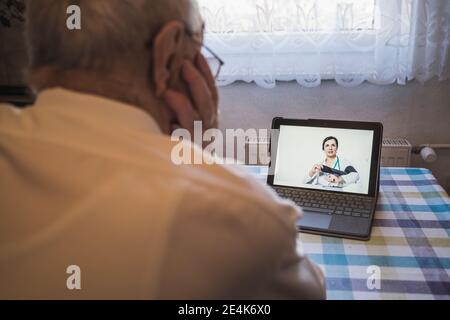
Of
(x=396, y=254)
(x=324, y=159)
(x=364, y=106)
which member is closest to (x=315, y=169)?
(x=324, y=159)

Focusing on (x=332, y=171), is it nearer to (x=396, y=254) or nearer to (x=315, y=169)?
(x=315, y=169)

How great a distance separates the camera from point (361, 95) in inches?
58.4

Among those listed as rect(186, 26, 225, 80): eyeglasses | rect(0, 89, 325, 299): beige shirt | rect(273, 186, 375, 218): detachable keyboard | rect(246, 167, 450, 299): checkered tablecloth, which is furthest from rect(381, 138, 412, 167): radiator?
rect(0, 89, 325, 299): beige shirt

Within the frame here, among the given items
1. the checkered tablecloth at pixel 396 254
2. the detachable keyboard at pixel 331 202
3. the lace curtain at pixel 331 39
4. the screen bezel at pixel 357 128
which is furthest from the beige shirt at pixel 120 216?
the lace curtain at pixel 331 39

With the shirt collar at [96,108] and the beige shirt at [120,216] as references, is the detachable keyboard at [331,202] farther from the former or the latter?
the shirt collar at [96,108]

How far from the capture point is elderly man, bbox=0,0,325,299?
0.39 meters

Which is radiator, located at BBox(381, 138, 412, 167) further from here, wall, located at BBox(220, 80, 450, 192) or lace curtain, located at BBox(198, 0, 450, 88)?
lace curtain, located at BBox(198, 0, 450, 88)

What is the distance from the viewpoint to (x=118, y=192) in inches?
15.4

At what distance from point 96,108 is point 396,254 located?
643 mm

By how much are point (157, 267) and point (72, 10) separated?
0.32m

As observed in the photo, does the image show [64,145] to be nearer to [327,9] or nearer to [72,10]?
[72,10]

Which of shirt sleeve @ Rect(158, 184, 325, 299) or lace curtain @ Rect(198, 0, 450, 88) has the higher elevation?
lace curtain @ Rect(198, 0, 450, 88)

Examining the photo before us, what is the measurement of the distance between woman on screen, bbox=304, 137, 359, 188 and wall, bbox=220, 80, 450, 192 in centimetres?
53

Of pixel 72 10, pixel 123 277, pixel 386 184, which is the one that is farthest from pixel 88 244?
pixel 386 184
